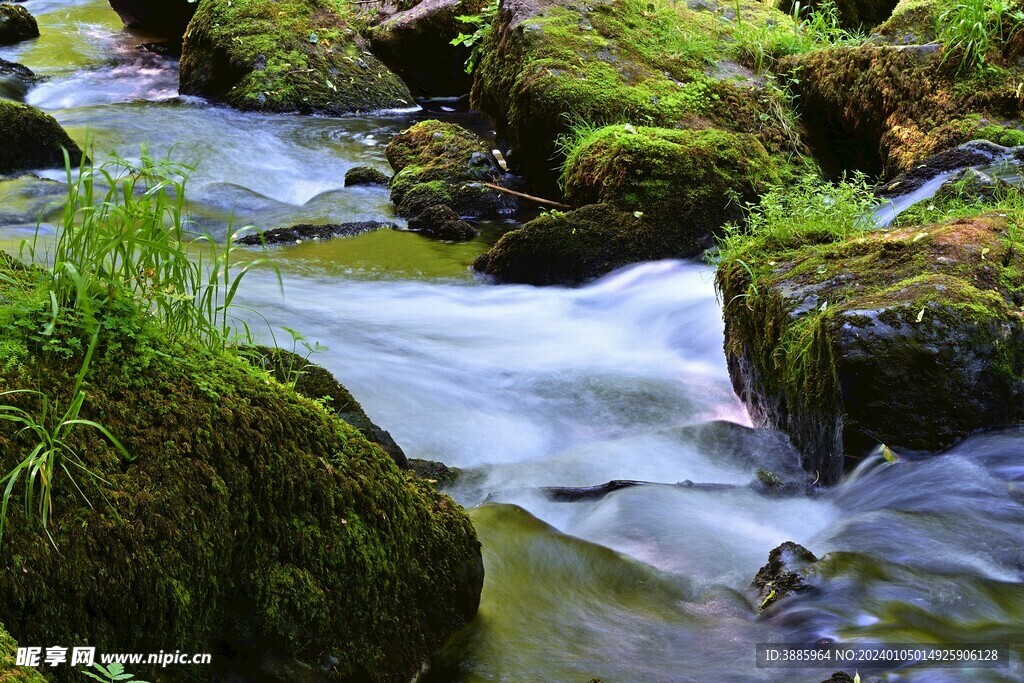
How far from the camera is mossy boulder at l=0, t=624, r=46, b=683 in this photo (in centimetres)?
174

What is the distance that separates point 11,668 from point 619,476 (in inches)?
123

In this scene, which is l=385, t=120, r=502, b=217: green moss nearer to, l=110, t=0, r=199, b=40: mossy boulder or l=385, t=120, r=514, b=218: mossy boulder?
l=385, t=120, r=514, b=218: mossy boulder

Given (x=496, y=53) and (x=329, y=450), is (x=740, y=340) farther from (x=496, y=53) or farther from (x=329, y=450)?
(x=496, y=53)

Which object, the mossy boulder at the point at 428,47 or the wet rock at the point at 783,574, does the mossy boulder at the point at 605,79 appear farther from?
the wet rock at the point at 783,574

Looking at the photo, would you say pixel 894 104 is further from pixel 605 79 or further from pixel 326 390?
pixel 326 390

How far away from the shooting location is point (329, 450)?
2.75 meters

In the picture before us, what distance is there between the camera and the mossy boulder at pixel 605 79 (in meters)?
8.26

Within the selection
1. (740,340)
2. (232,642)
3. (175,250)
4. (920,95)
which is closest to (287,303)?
(740,340)

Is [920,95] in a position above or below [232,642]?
above

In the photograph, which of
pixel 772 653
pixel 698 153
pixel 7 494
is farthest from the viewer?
pixel 698 153

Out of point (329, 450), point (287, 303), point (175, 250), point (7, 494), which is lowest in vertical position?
point (287, 303)

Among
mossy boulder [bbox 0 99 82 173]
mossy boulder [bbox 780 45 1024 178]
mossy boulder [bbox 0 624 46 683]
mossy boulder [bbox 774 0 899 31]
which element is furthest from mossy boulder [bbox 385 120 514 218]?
mossy boulder [bbox 0 624 46 683]

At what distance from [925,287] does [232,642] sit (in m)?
3.33

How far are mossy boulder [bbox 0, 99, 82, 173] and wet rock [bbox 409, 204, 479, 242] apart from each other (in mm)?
3584
